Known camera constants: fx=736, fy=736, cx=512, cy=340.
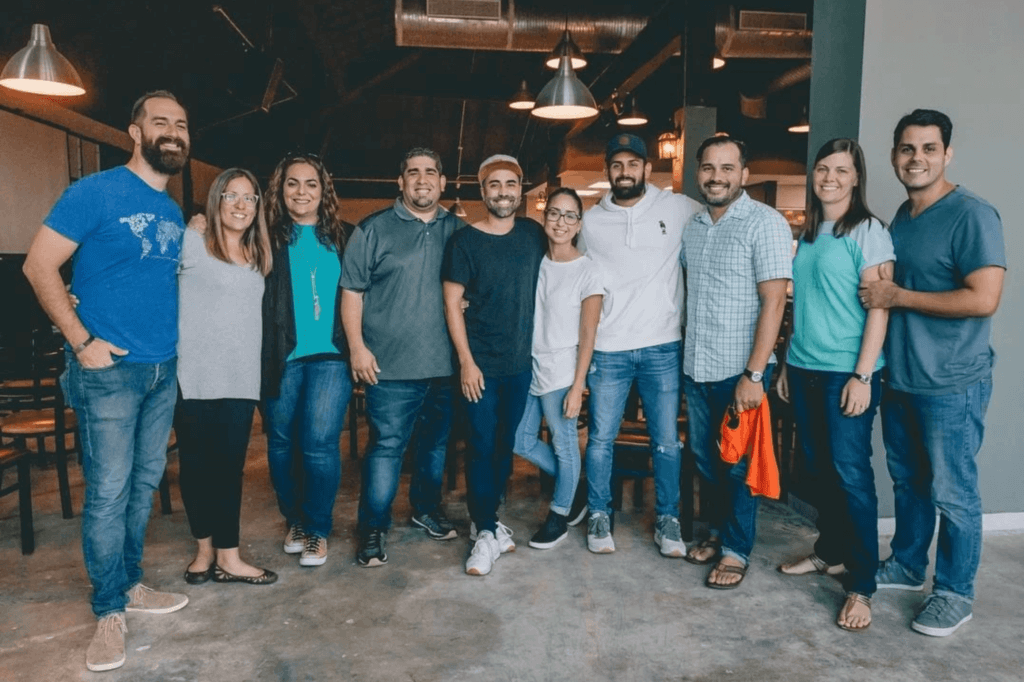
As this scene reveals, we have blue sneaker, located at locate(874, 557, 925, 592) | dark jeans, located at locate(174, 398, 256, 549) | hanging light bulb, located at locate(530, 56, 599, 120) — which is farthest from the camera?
hanging light bulb, located at locate(530, 56, 599, 120)

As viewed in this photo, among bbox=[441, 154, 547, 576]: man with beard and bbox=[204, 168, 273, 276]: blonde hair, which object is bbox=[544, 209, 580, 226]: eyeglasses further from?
bbox=[204, 168, 273, 276]: blonde hair

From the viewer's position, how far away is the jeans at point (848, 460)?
9.04 ft

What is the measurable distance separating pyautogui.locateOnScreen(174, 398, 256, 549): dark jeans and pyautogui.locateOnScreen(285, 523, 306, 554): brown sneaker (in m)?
0.36

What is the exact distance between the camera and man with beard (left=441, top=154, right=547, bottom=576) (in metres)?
3.13

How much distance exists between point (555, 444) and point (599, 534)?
1.57 ft

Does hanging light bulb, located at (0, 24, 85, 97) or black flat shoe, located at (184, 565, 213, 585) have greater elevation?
hanging light bulb, located at (0, 24, 85, 97)

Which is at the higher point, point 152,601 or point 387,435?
point 387,435

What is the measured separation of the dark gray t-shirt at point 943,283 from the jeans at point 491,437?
4.96 feet

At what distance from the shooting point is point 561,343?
3283 mm

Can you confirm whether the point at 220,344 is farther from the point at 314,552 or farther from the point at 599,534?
the point at 599,534

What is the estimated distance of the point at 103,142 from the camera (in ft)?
28.1

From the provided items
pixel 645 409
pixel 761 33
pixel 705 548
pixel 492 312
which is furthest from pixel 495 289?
pixel 761 33

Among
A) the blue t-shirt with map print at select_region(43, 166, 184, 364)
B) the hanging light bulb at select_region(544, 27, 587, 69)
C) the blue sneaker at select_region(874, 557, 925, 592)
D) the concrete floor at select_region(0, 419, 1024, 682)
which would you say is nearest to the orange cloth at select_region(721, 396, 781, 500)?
the concrete floor at select_region(0, 419, 1024, 682)

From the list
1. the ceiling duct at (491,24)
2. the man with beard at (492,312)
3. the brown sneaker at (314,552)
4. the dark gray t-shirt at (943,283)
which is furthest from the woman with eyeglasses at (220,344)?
the ceiling duct at (491,24)
